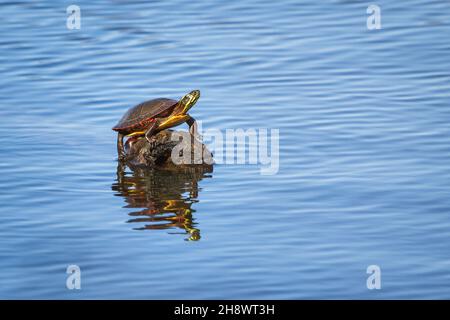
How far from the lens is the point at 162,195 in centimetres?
1052

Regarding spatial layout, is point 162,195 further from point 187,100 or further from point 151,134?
point 187,100

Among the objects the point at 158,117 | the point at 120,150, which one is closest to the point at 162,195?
the point at 158,117

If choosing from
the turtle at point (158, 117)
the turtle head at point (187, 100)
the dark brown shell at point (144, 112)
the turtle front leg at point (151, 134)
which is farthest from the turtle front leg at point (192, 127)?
the turtle front leg at point (151, 134)

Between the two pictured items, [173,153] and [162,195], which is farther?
[173,153]

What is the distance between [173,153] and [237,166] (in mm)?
714

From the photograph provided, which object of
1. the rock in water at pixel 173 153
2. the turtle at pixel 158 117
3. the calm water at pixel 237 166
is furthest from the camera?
the turtle at pixel 158 117

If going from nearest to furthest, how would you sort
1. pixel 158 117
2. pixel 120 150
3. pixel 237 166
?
1. pixel 237 166
2. pixel 158 117
3. pixel 120 150

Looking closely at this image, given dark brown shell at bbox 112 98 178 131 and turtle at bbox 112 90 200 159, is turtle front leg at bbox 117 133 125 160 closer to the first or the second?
turtle at bbox 112 90 200 159

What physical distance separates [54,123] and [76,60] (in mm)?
3466

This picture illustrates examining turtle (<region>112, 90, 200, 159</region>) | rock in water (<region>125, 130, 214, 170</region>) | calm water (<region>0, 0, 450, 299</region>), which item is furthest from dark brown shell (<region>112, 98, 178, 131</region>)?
calm water (<region>0, 0, 450, 299</region>)

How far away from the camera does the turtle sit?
11.6 meters

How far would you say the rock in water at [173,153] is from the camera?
11.4 m

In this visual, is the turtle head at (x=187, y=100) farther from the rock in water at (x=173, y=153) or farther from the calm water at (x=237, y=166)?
the calm water at (x=237, y=166)

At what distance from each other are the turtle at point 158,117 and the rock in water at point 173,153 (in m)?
0.11
